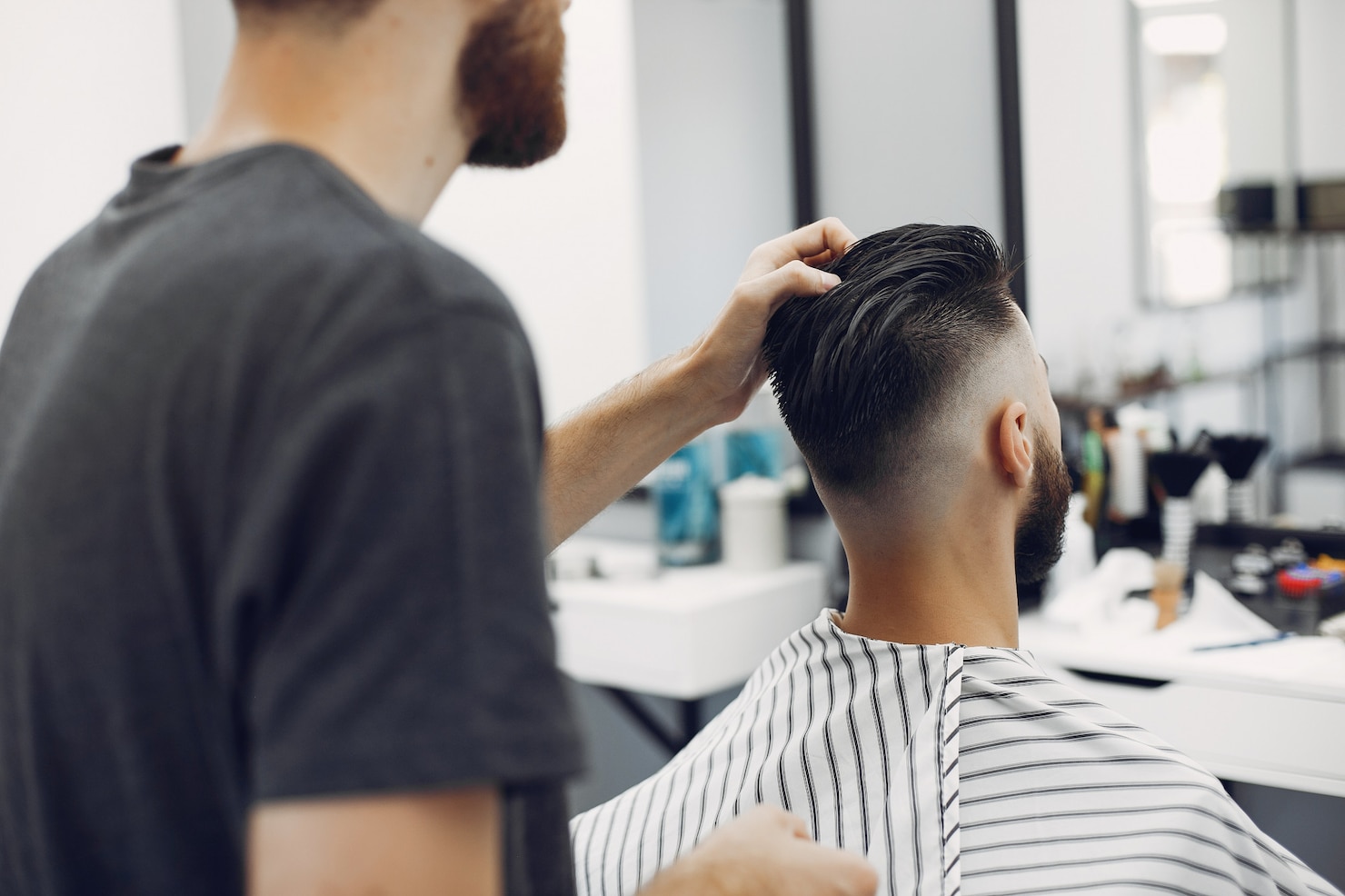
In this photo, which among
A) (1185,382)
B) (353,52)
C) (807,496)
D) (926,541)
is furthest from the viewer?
(807,496)

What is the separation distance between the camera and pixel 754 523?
9.16 feet

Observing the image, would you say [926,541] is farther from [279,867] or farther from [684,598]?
[684,598]

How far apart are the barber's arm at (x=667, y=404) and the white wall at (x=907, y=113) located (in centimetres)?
123

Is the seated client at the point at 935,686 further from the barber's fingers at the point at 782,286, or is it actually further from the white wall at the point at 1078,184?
the white wall at the point at 1078,184

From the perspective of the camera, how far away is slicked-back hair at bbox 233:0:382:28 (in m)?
0.68

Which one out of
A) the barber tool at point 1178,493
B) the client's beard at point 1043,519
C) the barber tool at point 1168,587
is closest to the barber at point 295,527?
the client's beard at point 1043,519

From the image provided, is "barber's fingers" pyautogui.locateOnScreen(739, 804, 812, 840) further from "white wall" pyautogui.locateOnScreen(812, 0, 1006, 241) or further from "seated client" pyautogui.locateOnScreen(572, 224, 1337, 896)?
"white wall" pyautogui.locateOnScreen(812, 0, 1006, 241)

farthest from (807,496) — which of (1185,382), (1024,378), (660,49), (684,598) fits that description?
(1024,378)

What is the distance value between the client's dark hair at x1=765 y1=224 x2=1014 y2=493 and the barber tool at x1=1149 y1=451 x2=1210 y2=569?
1271mm

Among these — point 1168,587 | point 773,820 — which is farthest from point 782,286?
point 1168,587

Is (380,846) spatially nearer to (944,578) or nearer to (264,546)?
(264,546)

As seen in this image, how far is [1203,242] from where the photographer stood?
2.59 metres

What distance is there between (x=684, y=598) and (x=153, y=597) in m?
2.05

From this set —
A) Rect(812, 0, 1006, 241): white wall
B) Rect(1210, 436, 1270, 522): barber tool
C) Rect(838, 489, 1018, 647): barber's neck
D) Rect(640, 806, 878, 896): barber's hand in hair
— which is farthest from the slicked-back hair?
Rect(1210, 436, 1270, 522): barber tool
